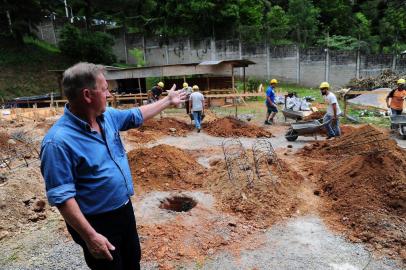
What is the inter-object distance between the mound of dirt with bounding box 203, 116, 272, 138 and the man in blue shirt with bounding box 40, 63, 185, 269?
949 cm

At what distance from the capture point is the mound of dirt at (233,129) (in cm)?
1191

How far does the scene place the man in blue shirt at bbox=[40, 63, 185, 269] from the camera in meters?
2.11

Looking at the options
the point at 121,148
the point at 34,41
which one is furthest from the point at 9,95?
the point at 121,148

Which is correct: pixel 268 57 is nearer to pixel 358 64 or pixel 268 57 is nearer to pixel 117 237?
pixel 358 64

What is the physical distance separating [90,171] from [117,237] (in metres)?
0.60

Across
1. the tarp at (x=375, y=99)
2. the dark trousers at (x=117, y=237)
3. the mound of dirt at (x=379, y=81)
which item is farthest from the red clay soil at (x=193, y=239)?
the mound of dirt at (x=379, y=81)

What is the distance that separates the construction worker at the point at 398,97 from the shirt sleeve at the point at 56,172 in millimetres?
11023

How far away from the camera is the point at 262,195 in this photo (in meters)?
6.28

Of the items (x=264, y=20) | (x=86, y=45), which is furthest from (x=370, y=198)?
(x=264, y=20)

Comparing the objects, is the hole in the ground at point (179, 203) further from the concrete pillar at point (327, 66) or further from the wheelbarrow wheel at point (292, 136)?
the concrete pillar at point (327, 66)

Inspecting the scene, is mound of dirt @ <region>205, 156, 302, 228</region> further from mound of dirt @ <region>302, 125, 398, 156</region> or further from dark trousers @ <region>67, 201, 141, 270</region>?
dark trousers @ <region>67, 201, 141, 270</region>

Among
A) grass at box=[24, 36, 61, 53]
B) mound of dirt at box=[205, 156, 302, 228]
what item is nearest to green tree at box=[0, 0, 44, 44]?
grass at box=[24, 36, 61, 53]

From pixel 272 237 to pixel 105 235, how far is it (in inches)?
133

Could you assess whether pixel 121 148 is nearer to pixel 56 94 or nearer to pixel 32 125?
pixel 32 125
